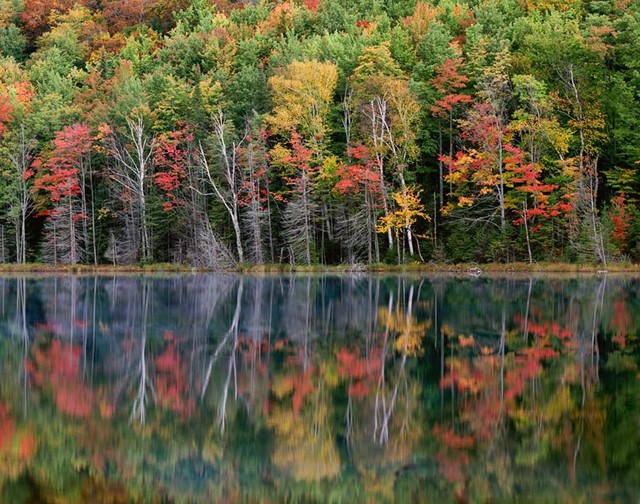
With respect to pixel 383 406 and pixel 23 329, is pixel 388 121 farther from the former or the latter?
pixel 383 406

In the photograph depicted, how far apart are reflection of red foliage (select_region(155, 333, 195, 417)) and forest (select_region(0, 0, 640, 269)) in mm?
33398

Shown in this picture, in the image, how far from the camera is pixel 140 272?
54844 millimetres

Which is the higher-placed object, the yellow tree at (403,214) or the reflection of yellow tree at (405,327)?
the yellow tree at (403,214)

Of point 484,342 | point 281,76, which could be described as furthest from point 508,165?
point 484,342

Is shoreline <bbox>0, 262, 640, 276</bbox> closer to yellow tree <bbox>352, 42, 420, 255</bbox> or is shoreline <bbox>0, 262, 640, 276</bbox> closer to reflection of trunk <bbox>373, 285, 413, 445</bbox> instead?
yellow tree <bbox>352, 42, 420, 255</bbox>

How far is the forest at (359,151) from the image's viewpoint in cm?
4816

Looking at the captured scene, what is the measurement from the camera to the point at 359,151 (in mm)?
50812

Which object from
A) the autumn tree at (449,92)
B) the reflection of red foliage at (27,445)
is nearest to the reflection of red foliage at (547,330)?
the reflection of red foliage at (27,445)

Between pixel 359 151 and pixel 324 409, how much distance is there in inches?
1640

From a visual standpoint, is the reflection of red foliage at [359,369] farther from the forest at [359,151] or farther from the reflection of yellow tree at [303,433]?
the forest at [359,151]

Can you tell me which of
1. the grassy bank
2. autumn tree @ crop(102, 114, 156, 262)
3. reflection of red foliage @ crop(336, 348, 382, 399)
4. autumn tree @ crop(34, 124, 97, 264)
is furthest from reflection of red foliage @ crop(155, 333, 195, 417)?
autumn tree @ crop(34, 124, 97, 264)

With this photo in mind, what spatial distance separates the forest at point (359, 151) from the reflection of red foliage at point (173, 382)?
33.4 meters

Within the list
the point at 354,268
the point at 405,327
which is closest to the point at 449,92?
the point at 354,268

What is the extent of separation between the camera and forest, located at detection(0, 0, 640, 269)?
1896 inches
